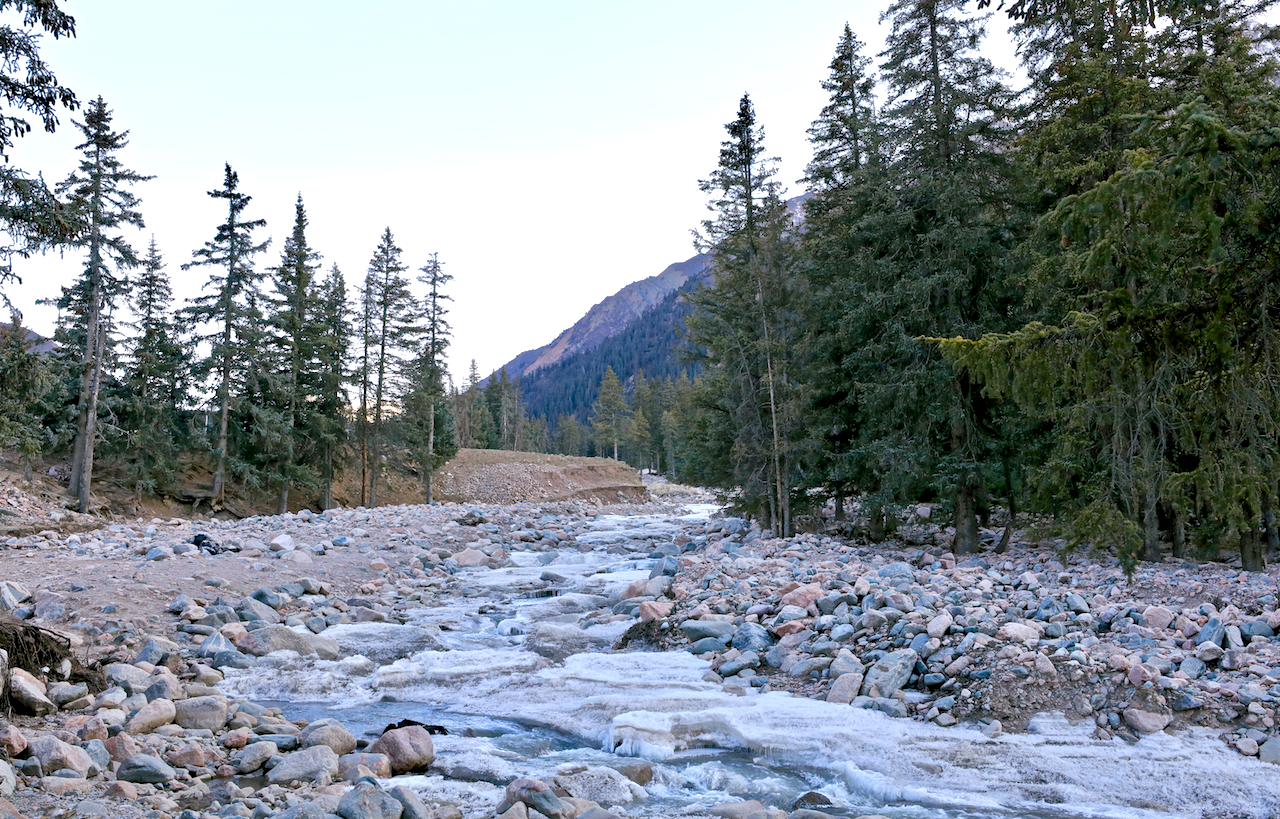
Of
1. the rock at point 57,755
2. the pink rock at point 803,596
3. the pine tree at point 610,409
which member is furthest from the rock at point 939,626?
the pine tree at point 610,409

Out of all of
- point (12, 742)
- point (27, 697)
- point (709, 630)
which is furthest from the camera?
point (709, 630)

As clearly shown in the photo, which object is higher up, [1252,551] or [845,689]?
[1252,551]

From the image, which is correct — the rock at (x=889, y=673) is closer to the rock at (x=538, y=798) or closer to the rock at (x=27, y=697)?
the rock at (x=538, y=798)

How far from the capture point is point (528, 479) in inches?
1802

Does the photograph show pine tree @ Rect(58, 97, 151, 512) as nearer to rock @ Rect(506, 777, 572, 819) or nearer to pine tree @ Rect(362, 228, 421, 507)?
pine tree @ Rect(362, 228, 421, 507)

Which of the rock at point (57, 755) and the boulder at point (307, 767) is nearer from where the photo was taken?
the rock at point (57, 755)

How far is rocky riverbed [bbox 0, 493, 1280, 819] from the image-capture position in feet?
15.5

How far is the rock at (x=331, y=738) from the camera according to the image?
543 cm

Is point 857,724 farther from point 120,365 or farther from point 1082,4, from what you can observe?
point 120,365

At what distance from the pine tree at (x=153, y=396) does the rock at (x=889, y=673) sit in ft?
90.8

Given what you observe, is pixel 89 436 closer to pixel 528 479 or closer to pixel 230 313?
pixel 230 313

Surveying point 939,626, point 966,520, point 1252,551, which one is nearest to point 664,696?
point 939,626

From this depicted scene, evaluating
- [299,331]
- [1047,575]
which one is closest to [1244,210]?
[1047,575]

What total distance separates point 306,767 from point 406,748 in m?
0.66
